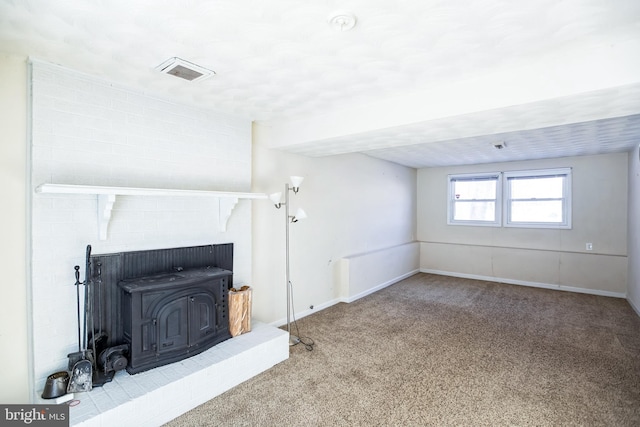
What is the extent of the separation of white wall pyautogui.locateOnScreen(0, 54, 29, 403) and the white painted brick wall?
0.28 ft

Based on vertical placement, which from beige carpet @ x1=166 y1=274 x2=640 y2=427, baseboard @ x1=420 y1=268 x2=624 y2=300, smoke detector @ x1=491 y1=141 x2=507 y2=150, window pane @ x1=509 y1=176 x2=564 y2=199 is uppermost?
smoke detector @ x1=491 y1=141 x2=507 y2=150

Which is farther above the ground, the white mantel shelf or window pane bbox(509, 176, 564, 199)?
window pane bbox(509, 176, 564, 199)

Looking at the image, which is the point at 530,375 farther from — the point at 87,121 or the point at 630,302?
the point at 87,121

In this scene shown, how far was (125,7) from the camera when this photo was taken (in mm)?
1513

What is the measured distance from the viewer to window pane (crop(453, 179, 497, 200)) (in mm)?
6523

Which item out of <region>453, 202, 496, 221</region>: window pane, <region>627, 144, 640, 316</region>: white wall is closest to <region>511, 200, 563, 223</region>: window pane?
<region>453, 202, 496, 221</region>: window pane

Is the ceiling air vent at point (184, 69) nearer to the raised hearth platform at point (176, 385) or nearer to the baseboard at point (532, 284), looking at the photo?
the raised hearth platform at point (176, 385)

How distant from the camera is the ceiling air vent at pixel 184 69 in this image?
207 cm

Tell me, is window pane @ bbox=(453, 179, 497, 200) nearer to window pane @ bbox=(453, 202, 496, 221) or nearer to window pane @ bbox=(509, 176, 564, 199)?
window pane @ bbox=(453, 202, 496, 221)

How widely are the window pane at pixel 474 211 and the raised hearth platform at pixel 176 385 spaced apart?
207 inches

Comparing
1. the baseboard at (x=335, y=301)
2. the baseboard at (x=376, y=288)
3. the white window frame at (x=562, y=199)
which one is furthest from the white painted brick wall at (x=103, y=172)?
the white window frame at (x=562, y=199)

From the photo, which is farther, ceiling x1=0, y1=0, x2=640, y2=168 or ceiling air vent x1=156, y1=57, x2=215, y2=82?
ceiling air vent x1=156, y1=57, x2=215, y2=82

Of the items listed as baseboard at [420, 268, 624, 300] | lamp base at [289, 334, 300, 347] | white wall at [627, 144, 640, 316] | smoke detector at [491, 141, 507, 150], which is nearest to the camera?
lamp base at [289, 334, 300, 347]

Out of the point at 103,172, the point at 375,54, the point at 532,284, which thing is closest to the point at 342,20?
the point at 375,54
